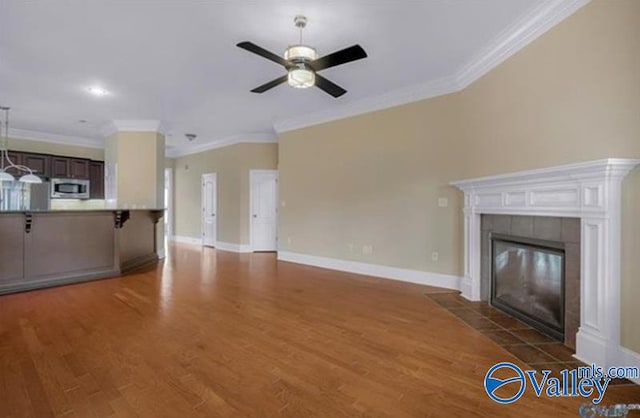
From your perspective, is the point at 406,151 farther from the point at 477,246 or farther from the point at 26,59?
the point at 26,59

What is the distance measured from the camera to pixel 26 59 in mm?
3854

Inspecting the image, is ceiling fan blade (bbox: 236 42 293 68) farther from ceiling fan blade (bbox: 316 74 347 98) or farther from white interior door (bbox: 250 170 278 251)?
white interior door (bbox: 250 170 278 251)

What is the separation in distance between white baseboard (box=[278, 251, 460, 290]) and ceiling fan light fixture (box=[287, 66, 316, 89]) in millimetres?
3229

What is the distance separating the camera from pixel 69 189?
7.49 metres

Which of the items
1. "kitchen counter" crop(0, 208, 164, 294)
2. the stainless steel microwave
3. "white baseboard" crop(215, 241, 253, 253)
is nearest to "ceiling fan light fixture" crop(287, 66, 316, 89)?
"kitchen counter" crop(0, 208, 164, 294)

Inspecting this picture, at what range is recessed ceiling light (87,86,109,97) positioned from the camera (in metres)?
4.81

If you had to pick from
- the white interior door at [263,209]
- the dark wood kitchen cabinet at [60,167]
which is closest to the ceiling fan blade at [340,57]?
the white interior door at [263,209]

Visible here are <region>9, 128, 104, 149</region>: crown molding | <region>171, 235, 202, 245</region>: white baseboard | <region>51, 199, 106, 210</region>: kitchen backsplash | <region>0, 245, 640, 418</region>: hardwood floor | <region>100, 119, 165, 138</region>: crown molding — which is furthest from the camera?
<region>171, 235, 202, 245</region>: white baseboard

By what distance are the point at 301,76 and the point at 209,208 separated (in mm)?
6714

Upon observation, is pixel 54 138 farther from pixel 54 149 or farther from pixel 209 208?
pixel 209 208

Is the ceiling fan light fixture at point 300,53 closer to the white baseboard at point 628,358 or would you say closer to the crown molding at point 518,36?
the crown molding at point 518,36

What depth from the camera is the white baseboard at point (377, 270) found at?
4.57 m

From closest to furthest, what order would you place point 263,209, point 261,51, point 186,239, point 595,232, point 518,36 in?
point 595,232, point 261,51, point 518,36, point 263,209, point 186,239

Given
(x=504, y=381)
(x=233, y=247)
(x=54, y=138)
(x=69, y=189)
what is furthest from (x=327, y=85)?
(x=54, y=138)
